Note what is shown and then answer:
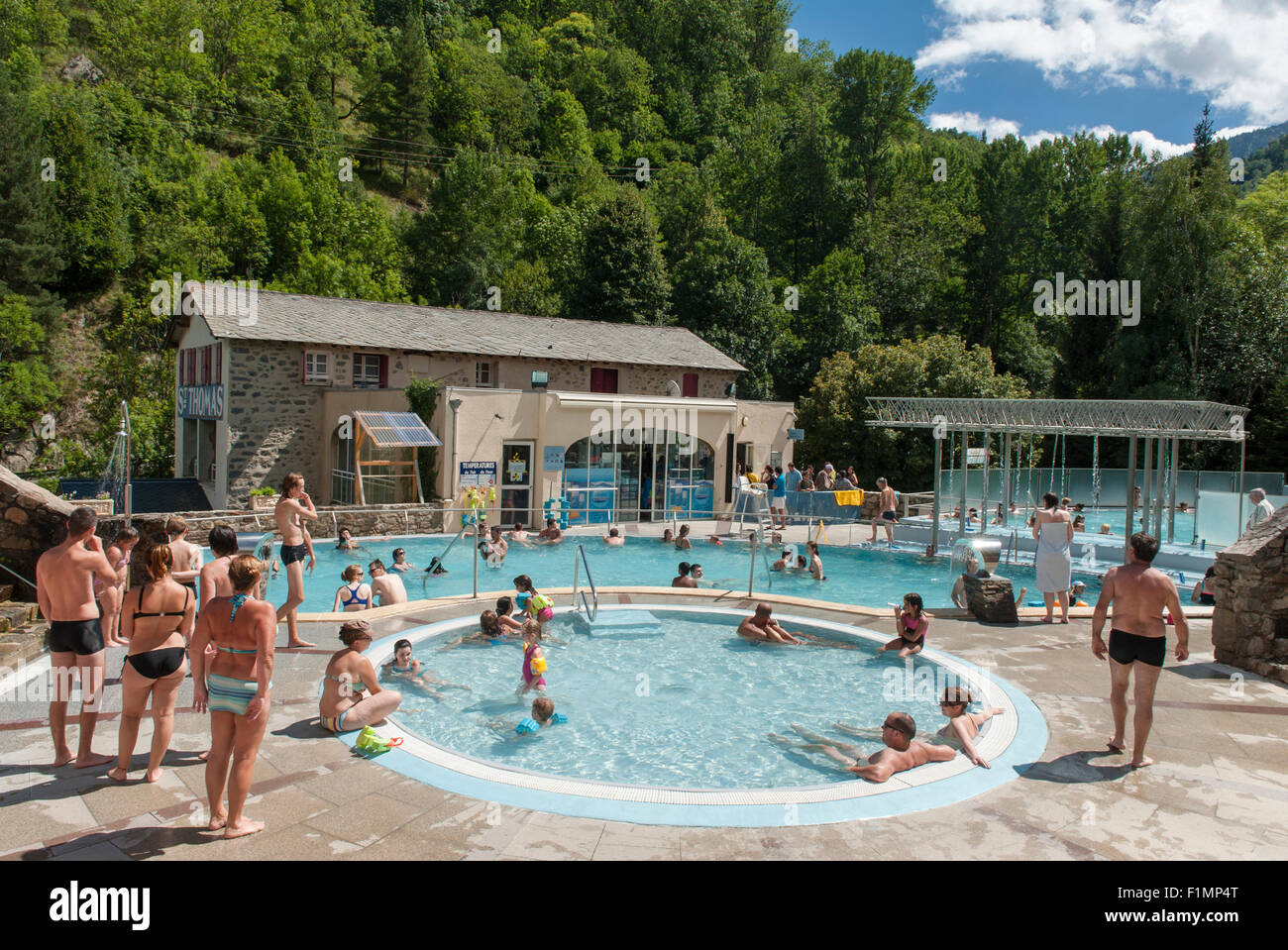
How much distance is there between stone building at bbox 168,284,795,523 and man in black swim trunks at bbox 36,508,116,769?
15.7 metres

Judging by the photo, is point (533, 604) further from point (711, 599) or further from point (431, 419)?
point (431, 419)

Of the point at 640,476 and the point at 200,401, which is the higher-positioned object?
the point at 200,401

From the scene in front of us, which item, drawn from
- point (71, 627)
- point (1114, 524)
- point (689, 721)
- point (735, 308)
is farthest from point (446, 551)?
point (735, 308)

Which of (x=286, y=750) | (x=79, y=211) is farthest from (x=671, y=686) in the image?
(x=79, y=211)

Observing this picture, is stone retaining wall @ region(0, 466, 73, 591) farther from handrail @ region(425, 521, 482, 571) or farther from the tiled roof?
the tiled roof

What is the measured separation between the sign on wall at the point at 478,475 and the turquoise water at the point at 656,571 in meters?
2.25

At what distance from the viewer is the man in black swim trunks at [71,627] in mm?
5871

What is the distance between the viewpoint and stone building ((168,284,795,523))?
75.6 feet

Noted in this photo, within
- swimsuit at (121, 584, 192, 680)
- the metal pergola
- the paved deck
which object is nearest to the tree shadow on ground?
the paved deck

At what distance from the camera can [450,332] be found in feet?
89.9

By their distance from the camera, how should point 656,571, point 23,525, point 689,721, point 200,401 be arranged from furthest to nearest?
point 200,401 → point 656,571 → point 23,525 → point 689,721

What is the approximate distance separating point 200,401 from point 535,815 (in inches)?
963

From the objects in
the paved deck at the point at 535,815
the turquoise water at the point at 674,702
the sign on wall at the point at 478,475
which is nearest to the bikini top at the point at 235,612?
the paved deck at the point at 535,815
